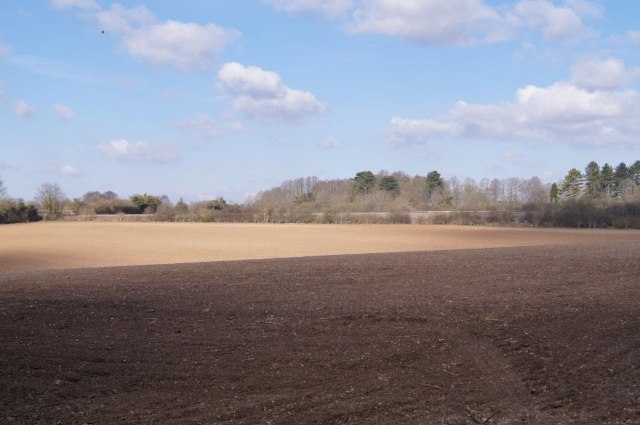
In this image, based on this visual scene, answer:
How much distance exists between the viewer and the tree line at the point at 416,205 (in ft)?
249

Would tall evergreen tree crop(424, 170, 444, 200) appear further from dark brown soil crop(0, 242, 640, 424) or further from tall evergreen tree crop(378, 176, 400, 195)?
dark brown soil crop(0, 242, 640, 424)

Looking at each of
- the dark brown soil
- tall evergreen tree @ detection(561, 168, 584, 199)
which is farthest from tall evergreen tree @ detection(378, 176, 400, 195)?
the dark brown soil

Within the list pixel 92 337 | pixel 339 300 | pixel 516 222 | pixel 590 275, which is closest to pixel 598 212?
pixel 516 222

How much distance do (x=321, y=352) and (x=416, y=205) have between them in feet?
308

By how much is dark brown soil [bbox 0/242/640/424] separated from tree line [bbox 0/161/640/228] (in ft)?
218

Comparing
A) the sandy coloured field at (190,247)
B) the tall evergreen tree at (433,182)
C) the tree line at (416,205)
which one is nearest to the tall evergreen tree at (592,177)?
the tree line at (416,205)

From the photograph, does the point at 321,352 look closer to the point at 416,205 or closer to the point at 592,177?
the point at 416,205

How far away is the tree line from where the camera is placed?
75938 mm

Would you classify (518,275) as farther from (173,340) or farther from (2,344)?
(2,344)

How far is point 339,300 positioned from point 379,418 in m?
6.41

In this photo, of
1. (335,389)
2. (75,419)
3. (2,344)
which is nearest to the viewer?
(75,419)

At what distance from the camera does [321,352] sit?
842cm

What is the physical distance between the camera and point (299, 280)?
612 inches

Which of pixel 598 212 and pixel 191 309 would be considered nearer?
pixel 191 309
